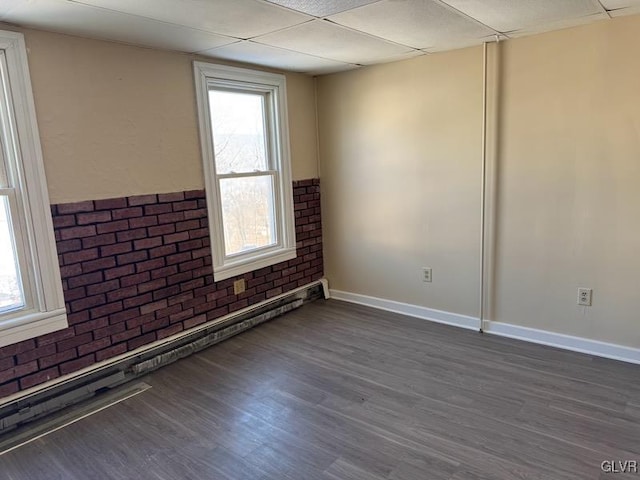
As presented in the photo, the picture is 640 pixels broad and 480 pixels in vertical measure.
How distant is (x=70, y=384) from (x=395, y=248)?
2672 mm

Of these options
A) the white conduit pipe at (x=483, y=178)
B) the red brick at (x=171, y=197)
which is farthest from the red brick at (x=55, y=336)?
the white conduit pipe at (x=483, y=178)

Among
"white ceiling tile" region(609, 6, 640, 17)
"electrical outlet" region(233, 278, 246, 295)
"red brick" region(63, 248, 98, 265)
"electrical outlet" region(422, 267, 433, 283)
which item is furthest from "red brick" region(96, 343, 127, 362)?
"white ceiling tile" region(609, 6, 640, 17)

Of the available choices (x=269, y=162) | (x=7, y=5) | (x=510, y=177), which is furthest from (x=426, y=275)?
(x=7, y=5)

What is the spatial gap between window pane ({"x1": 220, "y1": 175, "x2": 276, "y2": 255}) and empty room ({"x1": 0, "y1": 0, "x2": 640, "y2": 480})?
0.02 metres

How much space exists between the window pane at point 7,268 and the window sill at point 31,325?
120 mm

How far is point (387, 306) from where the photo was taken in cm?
401

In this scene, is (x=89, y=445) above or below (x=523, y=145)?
below

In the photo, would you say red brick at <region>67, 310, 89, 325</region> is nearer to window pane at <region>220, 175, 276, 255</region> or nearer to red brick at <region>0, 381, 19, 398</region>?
red brick at <region>0, 381, 19, 398</region>

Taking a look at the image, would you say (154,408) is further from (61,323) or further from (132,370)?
(61,323)

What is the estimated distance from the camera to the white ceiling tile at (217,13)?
204cm

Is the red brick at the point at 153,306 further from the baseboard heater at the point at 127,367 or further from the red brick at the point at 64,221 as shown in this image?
the red brick at the point at 64,221

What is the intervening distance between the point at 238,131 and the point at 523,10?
2.20 metres

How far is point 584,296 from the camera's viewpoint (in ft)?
9.70

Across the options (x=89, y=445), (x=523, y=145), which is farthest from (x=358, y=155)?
(x=89, y=445)
